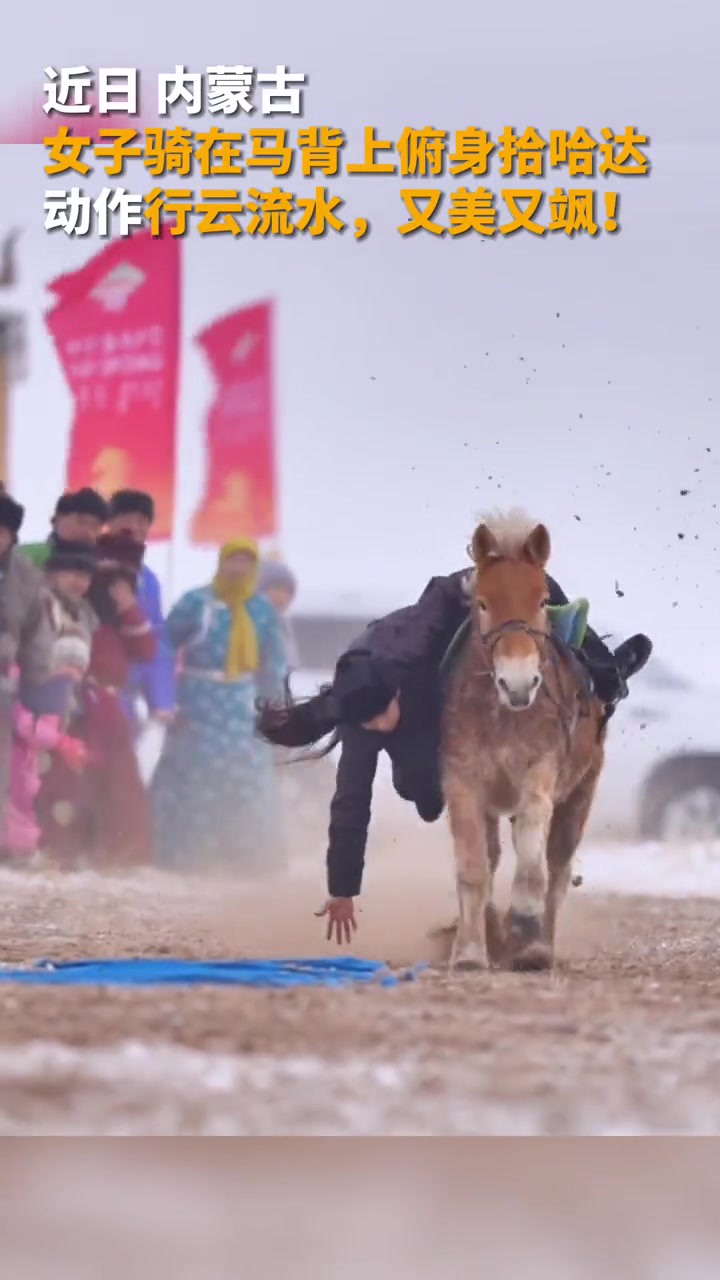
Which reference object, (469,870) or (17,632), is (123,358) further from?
(469,870)

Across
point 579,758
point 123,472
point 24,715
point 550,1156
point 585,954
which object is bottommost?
point 550,1156

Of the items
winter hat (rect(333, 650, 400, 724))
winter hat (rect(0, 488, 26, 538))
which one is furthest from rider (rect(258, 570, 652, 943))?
winter hat (rect(0, 488, 26, 538))

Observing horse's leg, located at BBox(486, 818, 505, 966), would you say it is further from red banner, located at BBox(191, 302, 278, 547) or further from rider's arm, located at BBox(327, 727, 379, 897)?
red banner, located at BBox(191, 302, 278, 547)

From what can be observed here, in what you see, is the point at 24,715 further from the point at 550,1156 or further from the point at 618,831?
the point at 550,1156

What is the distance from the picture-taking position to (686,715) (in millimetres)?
10289

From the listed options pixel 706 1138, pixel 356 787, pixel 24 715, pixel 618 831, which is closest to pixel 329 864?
pixel 356 787

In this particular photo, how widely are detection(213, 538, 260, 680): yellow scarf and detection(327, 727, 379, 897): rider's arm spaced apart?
438 cm

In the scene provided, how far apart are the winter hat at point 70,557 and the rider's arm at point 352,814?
167 inches

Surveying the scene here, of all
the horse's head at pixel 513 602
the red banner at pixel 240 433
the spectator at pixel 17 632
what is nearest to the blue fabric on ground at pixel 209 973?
the horse's head at pixel 513 602

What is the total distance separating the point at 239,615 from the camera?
32.7ft

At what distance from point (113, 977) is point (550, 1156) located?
1956 millimetres

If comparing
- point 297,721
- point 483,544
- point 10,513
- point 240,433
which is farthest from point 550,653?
point 240,433

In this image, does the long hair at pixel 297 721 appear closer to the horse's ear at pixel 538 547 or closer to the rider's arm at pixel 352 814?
the rider's arm at pixel 352 814

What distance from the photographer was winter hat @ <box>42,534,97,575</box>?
961 cm
